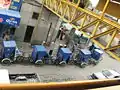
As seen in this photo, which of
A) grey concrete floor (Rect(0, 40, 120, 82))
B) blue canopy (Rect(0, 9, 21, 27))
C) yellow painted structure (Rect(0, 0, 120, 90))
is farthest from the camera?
blue canopy (Rect(0, 9, 21, 27))

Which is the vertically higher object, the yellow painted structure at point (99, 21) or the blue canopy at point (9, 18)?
the yellow painted structure at point (99, 21)

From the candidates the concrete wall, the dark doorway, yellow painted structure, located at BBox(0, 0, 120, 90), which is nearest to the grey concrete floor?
the dark doorway

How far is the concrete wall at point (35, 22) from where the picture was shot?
68.4 ft

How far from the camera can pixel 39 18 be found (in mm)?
21469

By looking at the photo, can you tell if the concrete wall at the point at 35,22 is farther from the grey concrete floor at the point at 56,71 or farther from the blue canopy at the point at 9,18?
the blue canopy at the point at 9,18

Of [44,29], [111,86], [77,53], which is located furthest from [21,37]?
[111,86]

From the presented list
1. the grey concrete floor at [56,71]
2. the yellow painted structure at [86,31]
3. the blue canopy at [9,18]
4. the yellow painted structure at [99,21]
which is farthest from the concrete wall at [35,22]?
the yellow painted structure at [99,21]

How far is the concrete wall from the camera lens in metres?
20.8

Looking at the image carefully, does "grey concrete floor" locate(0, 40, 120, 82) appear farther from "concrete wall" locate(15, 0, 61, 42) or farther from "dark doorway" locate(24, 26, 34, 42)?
"concrete wall" locate(15, 0, 61, 42)

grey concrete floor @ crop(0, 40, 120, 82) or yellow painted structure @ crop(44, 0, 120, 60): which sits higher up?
yellow painted structure @ crop(44, 0, 120, 60)

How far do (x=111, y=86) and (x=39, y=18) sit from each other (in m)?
19.9

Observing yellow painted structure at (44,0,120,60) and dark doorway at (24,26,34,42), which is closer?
yellow painted structure at (44,0,120,60)

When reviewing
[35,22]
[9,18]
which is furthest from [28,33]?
[9,18]

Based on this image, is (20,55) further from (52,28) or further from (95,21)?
(95,21)
